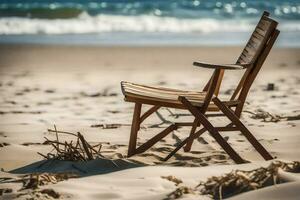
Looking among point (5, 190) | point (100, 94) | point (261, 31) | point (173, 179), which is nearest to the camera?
point (5, 190)

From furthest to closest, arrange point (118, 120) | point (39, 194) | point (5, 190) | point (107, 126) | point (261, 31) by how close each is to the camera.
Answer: point (118, 120) → point (107, 126) → point (261, 31) → point (5, 190) → point (39, 194)

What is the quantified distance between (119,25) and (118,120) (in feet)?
61.5

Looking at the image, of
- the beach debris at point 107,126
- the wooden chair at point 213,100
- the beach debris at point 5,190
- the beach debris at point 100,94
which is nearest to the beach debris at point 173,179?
the wooden chair at point 213,100

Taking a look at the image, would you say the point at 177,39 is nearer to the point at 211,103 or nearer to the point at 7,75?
the point at 7,75

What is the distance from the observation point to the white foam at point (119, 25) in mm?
23859

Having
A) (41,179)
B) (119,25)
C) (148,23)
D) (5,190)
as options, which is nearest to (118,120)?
(41,179)

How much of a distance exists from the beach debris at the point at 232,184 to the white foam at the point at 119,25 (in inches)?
735

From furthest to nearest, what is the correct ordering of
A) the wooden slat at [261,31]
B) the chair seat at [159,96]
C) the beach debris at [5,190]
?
the wooden slat at [261,31] → the chair seat at [159,96] → the beach debris at [5,190]

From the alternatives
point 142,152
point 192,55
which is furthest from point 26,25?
point 142,152

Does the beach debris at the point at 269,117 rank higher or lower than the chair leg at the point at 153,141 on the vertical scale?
higher

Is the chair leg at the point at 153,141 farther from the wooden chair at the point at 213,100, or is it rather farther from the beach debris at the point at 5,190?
the beach debris at the point at 5,190

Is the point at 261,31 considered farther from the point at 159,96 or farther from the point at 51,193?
the point at 51,193

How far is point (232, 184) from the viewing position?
13.5ft

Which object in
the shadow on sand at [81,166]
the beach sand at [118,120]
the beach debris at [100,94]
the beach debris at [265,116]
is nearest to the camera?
the beach sand at [118,120]
